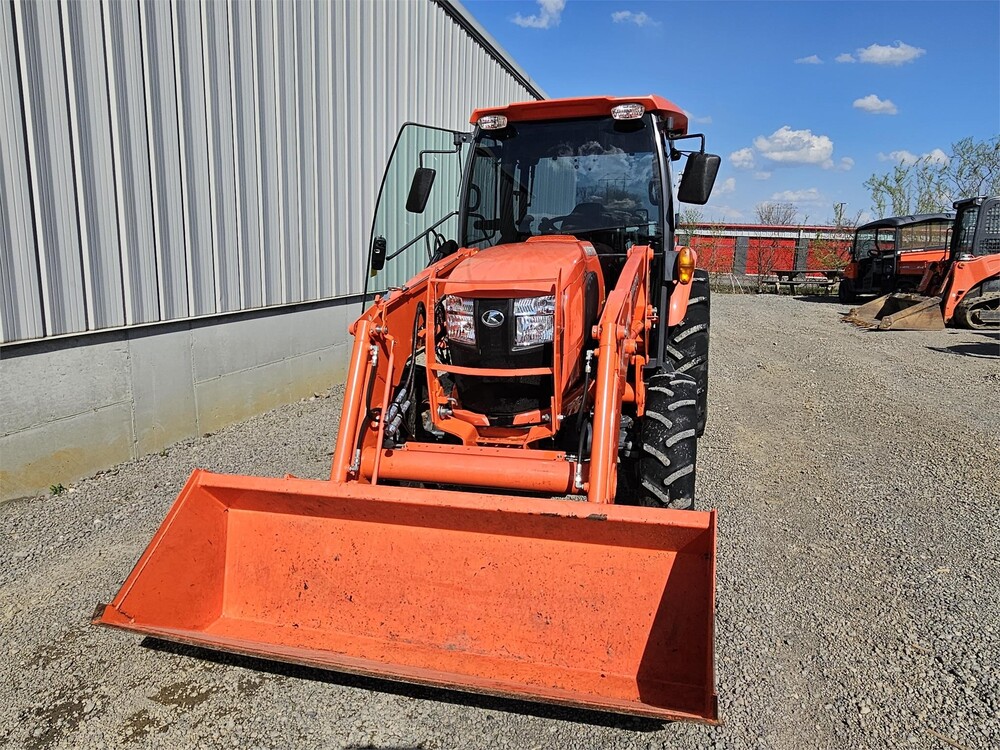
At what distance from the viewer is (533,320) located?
3.19 metres

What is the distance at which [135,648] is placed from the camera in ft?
9.55

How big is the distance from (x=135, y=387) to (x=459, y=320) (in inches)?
122

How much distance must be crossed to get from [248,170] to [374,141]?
2.20 meters

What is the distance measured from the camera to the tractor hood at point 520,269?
3201 millimetres

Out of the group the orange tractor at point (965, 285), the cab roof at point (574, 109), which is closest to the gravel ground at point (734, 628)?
the cab roof at point (574, 109)

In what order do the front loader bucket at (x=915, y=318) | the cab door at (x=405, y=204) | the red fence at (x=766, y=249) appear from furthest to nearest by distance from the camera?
the red fence at (x=766, y=249)
the front loader bucket at (x=915, y=318)
the cab door at (x=405, y=204)

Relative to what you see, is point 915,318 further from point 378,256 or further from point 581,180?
point 378,256

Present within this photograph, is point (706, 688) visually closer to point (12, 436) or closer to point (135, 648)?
point (135, 648)

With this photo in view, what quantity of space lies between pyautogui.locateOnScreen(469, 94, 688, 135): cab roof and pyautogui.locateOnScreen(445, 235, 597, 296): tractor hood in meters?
0.94

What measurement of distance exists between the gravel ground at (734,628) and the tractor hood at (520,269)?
1.77m

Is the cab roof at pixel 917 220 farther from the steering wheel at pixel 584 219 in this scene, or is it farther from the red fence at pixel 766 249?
the steering wheel at pixel 584 219

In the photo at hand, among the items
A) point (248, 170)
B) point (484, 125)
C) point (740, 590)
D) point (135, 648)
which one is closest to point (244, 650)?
point (135, 648)

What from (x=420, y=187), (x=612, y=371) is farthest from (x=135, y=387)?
(x=612, y=371)

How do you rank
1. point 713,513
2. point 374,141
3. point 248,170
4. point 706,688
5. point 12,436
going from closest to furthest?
point 706,688
point 713,513
point 12,436
point 248,170
point 374,141
